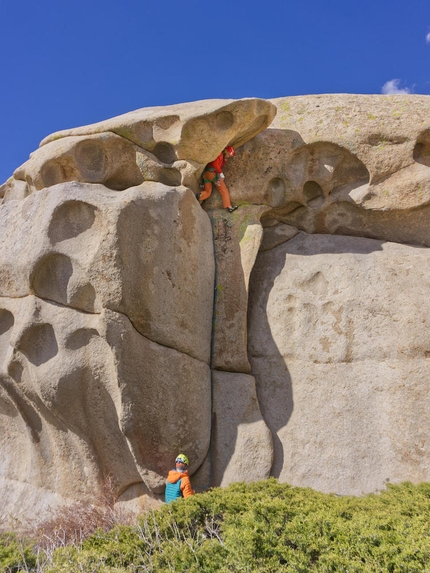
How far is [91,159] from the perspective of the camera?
23.7 feet

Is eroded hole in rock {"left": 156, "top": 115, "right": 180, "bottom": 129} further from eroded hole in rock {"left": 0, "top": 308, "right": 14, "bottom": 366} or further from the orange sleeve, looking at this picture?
the orange sleeve

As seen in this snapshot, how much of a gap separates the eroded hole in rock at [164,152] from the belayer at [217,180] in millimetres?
535

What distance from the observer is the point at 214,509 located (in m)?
4.63

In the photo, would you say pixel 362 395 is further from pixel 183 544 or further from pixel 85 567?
pixel 85 567

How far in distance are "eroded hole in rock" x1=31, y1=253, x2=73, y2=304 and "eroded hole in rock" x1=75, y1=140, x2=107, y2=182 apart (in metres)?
1.27

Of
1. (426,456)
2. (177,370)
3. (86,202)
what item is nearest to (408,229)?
(426,456)

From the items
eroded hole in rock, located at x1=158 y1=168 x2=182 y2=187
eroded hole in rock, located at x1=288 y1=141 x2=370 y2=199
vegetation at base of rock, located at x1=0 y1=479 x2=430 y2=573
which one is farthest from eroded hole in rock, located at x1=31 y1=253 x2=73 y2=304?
eroded hole in rock, located at x1=288 y1=141 x2=370 y2=199

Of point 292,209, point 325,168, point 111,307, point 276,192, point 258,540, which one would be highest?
point 325,168

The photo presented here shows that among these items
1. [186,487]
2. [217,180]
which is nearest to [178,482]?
[186,487]

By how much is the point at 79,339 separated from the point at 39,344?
0.54 metres

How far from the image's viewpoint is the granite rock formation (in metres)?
6.30

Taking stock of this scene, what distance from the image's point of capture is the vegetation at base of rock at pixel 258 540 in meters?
3.69

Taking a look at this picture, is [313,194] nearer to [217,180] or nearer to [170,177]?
[217,180]

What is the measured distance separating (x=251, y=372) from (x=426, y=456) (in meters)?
2.22
